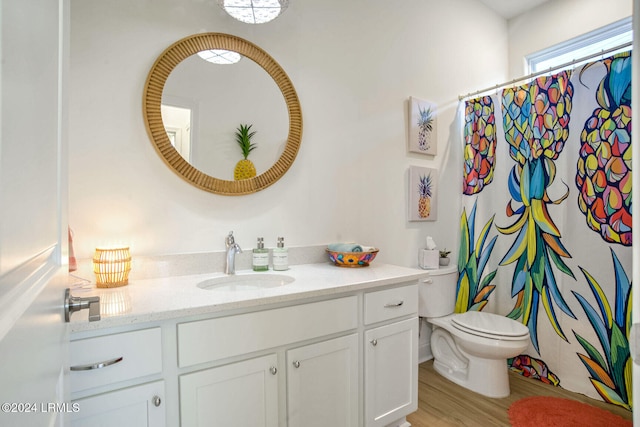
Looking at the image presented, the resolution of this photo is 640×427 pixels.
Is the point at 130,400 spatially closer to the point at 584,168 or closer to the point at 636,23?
the point at 636,23

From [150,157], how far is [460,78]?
2390mm

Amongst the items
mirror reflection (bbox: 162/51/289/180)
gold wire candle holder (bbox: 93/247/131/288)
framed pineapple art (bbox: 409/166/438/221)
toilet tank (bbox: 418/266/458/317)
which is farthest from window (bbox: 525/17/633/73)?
gold wire candle holder (bbox: 93/247/131/288)

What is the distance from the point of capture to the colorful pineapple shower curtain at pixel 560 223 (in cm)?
192

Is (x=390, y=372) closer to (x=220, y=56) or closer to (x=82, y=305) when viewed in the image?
(x=82, y=305)

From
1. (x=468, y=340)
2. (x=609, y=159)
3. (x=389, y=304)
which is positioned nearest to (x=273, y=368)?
(x=389, y=304)

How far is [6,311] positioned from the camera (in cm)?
Result: 30

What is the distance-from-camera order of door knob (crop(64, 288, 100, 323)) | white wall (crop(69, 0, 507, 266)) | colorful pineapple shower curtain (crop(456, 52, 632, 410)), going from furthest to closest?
colorful pineapple shower curtain (crop(456, 52, 632, 410))
white wall (crop(69, 0, 507, 266))
door knob (crop(64, 288, 100, 323))

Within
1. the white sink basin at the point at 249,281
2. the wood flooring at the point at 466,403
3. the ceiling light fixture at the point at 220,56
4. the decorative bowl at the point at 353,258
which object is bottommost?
the wood flooring at the point at 466,403

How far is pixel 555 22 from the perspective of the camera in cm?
273

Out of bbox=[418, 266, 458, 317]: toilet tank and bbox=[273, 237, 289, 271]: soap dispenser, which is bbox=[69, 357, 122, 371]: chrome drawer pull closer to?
bbox=[273, 237, 289, 271]: soap dispenser

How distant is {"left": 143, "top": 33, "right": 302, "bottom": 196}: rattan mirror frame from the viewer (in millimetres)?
1543

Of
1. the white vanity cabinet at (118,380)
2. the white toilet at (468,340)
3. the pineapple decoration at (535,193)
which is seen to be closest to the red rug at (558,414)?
the white toilet at (468,340)

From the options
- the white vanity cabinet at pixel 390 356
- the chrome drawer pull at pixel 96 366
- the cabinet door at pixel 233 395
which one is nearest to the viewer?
the chrome drawer pull at pixel 96 366

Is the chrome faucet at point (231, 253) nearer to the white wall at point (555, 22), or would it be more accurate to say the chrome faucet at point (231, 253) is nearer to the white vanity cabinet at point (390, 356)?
the white vanity cabinet at point (390, 356)
